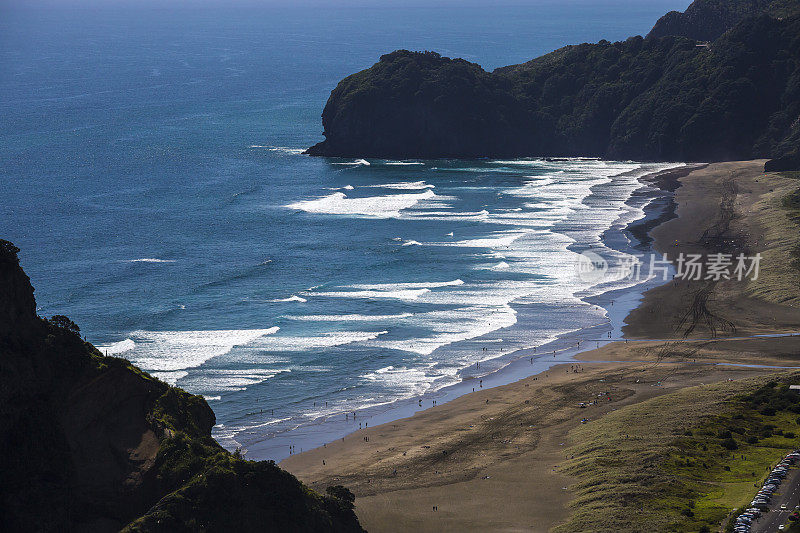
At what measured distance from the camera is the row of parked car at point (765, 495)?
4251cm

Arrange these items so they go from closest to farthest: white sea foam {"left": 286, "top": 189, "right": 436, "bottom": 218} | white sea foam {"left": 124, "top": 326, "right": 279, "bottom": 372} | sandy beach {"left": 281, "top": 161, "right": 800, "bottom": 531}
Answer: sandy beach {"left": 281, "top": 161, "right": 800, "bottom": 531}
white sea foam {"left": 124, "top": 326, "right": 279, "bottom": 372}
white sea foam {"left": 286, "top": 189, "right": 436, "bottom": 218}

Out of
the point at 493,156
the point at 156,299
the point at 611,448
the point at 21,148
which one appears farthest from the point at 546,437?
the point at 21,148

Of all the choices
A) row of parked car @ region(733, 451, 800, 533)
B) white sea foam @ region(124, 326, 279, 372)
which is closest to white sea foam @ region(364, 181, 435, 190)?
white sea foam @ region(124, 326, 279, 372)

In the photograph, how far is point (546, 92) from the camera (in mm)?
186875

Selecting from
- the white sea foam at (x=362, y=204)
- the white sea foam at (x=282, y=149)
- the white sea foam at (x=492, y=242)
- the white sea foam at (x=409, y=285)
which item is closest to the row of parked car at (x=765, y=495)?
the white sea foam at (x=409, y=285)

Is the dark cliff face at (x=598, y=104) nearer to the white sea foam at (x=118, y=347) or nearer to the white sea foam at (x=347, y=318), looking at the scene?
the white sea foam at (x=347, y=318)

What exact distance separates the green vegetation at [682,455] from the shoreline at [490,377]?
472 inches

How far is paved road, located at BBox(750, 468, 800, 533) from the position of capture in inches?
1665

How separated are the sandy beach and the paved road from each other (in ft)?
33.3

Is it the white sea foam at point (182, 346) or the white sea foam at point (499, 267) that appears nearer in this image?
the white sea foam at point (182, 346)

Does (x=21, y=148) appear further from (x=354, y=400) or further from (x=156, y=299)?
(x=354, y=400)

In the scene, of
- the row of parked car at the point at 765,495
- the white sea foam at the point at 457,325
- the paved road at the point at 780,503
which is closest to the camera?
the paved road at the point at 780,503

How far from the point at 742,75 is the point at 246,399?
128 metres

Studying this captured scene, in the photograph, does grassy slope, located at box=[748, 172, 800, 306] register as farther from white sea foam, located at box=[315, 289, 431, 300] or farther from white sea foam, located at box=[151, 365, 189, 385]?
white sea foam, located at box=[151, 365, 189, 385]
